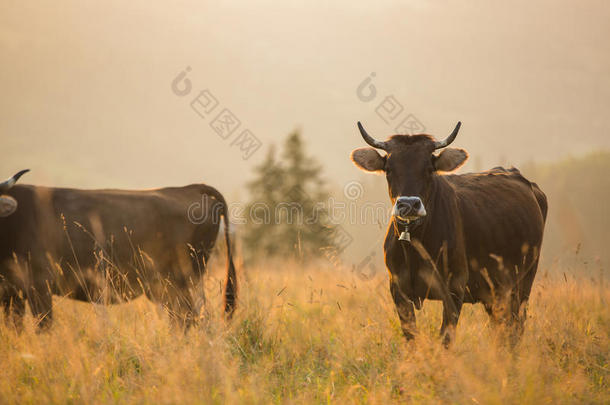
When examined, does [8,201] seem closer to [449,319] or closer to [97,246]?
[97,246]

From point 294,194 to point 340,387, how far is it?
64.1 ft

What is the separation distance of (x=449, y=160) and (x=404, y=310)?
1565 millimetres

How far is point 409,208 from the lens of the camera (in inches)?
161

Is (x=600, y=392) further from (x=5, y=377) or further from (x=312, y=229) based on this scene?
(x=312, y=229)

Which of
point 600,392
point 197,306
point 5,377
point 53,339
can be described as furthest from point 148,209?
point 600,392

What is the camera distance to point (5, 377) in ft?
12.5

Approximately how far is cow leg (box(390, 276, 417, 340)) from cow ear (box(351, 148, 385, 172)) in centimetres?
119

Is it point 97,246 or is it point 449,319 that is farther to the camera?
point 97,246

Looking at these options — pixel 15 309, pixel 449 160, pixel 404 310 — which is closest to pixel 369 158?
pixel 449 160

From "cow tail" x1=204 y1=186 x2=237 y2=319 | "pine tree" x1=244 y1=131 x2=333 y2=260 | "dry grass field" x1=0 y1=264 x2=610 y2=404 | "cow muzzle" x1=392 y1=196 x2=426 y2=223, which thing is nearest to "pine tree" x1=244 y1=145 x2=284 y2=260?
"pine tree" x1=244 y1=131 x2=333 y2=260

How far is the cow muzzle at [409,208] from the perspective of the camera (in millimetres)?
4098

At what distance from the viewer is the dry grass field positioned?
332 cm

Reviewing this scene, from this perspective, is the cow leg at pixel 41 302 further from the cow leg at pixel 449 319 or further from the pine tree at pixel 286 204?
the pine tree at pixel 286 204

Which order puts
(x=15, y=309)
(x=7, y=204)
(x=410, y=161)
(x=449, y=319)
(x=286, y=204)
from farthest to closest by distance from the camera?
(x=286, y=204)
(x=7, y=204)
(x=15, y=309)
(x=410, y=161)
(x=449, y=319)
